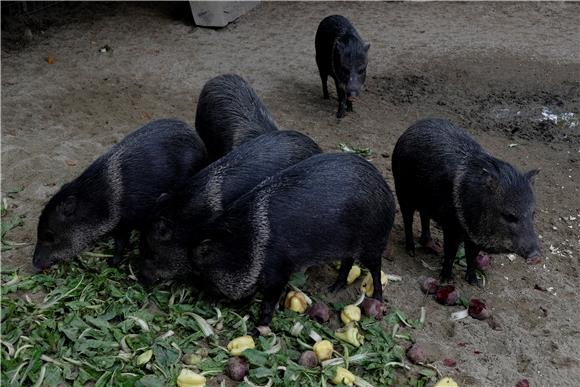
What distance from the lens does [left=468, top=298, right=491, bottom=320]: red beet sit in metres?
4.32

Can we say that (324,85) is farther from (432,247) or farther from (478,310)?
(478,310)

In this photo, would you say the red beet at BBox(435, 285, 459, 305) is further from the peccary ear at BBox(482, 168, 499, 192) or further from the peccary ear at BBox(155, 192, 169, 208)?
the peccary ear at BBox(155, 192, 169, 208)

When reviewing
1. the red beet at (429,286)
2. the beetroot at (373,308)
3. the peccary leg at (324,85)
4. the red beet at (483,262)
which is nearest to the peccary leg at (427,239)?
the red beet at (483,262)

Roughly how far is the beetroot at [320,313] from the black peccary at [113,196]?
1.39m

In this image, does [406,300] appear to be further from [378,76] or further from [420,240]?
[378,76]

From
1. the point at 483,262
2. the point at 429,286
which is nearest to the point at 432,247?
the point at 483,262

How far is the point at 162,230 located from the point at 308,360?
1.27m

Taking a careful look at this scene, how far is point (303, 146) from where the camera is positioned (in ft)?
15.2

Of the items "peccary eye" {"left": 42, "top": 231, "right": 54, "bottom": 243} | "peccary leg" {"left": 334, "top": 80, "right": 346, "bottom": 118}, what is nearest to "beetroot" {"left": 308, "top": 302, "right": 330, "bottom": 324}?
"peccary eye" {"left": 42, "top": 231, "right": 54, "bottom": 243}

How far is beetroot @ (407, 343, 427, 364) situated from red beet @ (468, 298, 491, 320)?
63cm

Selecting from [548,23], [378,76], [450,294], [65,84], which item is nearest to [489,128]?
[378,76]

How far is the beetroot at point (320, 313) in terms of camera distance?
411 centimetres

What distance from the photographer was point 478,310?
4.32 metres

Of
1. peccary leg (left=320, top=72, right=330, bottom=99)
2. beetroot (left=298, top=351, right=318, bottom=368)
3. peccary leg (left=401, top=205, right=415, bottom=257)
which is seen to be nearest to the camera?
beetroot (left=298, top=351, right=318, bottom=368)
